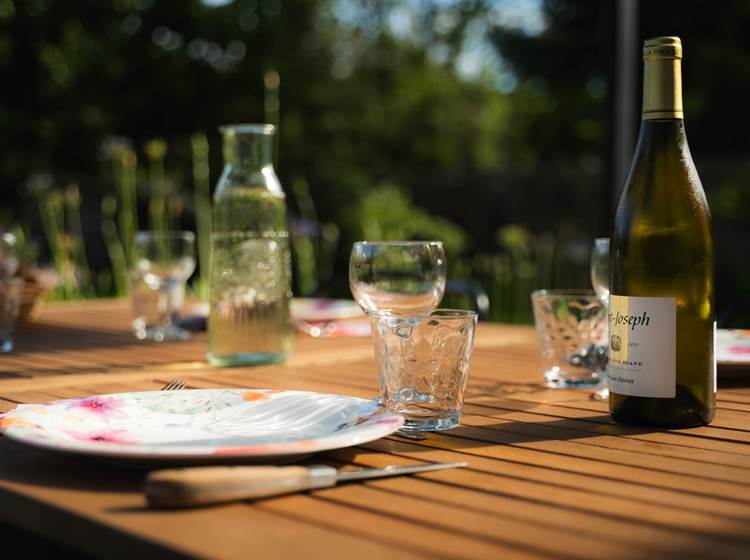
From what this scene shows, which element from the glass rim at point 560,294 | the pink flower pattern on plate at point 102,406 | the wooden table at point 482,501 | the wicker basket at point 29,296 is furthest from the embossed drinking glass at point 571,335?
the wicker basket at point 29,296

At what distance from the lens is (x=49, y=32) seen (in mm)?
11914

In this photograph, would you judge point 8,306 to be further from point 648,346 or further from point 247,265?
point 648,346

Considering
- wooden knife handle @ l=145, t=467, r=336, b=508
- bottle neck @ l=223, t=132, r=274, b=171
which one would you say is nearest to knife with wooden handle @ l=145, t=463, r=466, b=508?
wooden knife handle @ l=145, t=467, r=336, b=508

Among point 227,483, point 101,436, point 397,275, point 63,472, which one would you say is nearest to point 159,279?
point 397,275

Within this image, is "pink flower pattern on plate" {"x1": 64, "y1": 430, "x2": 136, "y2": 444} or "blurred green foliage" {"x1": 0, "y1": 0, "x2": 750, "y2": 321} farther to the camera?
"blurred green foliage" {"x1": 0, "y1": 0, "x2": 750, "y2": 321}

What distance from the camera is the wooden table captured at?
65 centimetres

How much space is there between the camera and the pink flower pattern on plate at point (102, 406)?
1.05 metres

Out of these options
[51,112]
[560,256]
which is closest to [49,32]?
[51,112]

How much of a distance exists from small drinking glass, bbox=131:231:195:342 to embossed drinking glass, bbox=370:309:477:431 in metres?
1.01

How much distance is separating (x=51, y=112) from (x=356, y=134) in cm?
423

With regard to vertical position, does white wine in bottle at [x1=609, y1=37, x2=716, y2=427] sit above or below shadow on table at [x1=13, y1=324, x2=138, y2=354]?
above

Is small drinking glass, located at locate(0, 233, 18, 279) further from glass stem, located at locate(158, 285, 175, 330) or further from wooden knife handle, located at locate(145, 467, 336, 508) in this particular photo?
wooden knife handle, located at locate(145, 467, 336, 508)

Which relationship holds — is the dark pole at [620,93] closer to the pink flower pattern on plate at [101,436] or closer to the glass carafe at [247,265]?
the glass carafe at [247,265]

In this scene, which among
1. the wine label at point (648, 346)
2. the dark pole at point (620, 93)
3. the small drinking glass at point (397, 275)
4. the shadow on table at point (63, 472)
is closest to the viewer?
the shadow on table at point (63, 472)
